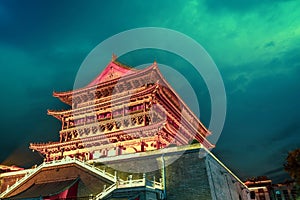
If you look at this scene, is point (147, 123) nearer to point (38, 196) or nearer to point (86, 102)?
point (86, 102)

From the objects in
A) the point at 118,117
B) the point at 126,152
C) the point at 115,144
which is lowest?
the point at 126,152

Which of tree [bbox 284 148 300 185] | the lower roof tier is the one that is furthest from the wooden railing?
the lower roof tier

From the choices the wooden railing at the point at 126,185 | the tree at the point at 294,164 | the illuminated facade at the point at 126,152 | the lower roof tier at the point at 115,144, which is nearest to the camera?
the tree at the point at 294,164

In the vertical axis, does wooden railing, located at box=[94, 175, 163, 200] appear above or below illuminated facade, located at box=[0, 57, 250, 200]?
below

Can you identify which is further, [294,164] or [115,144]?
[115,144]

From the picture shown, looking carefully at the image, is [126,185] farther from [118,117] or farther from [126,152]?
[118,117]

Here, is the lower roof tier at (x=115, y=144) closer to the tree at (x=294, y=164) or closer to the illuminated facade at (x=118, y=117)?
the illuminated facade at (x=118, y=117)

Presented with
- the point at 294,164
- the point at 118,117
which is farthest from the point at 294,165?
the point at 118,117

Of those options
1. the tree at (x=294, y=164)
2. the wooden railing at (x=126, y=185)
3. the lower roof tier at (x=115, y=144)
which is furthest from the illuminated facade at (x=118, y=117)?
the tree at (x=294, y=164)

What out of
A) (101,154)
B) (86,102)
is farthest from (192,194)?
(86,102)

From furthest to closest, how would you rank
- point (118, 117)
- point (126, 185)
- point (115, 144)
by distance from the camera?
point (118, 117)
point (115, 144)
point (126, 185)

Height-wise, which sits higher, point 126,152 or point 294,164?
point 126,152

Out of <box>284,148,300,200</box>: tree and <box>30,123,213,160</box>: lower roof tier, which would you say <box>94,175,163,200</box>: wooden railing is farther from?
<box>30,123,213,160</box>: lower roof tier

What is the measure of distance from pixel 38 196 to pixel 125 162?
5908mm
